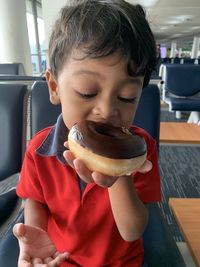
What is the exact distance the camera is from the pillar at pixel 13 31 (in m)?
4.43

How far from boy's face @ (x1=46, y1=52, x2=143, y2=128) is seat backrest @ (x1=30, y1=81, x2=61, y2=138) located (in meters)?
0.44

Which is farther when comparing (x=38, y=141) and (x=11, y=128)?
(x=11, y=128)

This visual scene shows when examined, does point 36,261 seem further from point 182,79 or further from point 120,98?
point 182,79

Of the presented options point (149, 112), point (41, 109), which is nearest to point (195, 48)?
point (149, 112)

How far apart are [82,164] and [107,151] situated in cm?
5

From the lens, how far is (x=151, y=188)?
0.72 metres

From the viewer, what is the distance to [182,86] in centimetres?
384

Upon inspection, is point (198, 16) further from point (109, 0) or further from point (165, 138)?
point (109, 0)

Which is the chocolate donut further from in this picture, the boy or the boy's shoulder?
the boy's shoulder

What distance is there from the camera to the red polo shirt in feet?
2.35

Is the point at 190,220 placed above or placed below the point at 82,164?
below

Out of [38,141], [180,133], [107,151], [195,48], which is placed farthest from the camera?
[195,48]

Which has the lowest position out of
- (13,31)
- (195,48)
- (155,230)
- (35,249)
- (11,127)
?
(195,48)

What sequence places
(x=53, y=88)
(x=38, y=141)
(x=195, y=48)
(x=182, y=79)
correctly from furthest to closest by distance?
(x=195, y=48)
(x=182, y=79)
(x=38, y=141)
(x=53, y=88)
